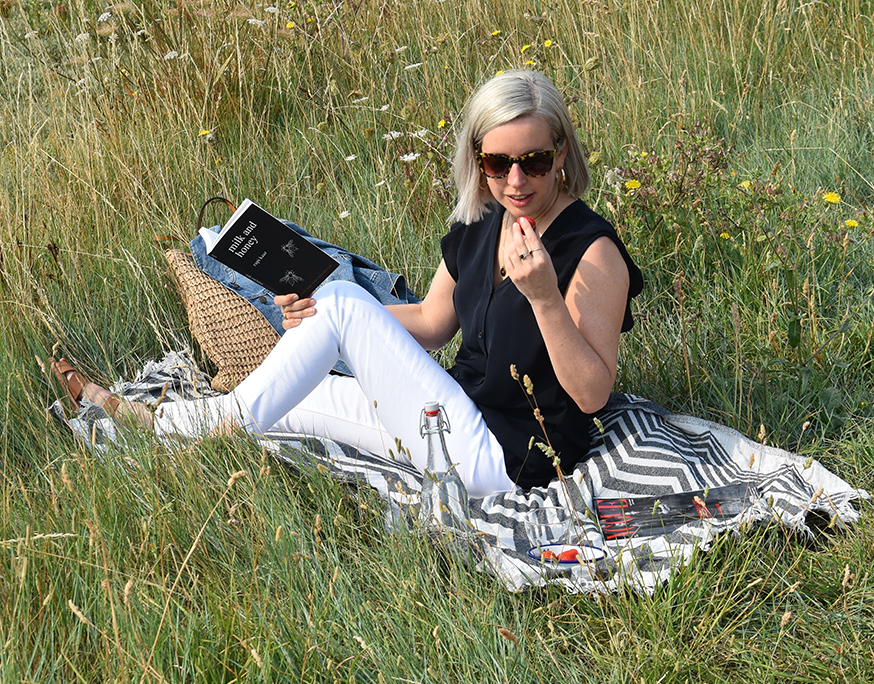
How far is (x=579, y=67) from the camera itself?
4.64 m

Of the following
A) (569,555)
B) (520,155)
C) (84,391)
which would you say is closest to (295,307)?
(520,155)

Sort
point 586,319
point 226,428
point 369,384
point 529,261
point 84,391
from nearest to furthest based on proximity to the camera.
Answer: point 529,261 < point 586,319 < point 226,428 < point 369,384 < point 84,391

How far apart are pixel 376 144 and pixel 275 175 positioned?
22.3 inches

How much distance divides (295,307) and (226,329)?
772 millimetres

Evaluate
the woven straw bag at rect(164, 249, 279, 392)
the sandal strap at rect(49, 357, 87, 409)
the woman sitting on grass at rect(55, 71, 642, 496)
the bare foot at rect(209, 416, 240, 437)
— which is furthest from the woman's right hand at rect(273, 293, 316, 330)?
the sandal strap at rect(49, 357, 87, 409)

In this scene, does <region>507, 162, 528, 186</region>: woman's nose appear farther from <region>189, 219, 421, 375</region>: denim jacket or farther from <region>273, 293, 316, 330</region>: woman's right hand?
<region>189, 219, 421, 375</region>: denim jacket

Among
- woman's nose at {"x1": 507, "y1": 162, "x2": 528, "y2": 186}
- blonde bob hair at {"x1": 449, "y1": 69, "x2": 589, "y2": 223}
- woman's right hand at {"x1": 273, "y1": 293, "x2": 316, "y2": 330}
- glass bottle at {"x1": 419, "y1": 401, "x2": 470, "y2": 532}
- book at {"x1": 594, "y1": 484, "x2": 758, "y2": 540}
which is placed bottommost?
book at {"x1": 594, "y1": 484, "x2": 758, "y2": 540}

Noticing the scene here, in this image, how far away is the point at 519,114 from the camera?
226cm

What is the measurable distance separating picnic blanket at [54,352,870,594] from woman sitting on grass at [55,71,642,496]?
0.32 feet

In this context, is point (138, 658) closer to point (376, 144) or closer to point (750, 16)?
point (376, 144)

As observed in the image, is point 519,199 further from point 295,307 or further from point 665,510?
point 665,510

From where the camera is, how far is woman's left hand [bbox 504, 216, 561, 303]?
197 centimetres

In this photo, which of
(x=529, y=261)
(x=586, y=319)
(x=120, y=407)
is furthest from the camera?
(x=120, y=407)

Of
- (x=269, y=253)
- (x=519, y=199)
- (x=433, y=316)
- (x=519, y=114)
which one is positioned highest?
(x=519, y=114)
